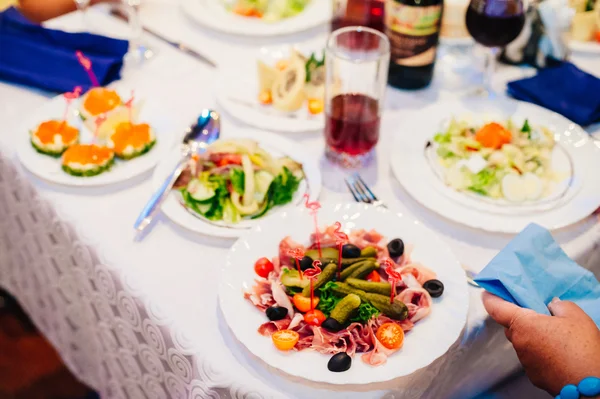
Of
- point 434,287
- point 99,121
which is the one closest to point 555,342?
point 434,287

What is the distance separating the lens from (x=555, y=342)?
90 centimetres

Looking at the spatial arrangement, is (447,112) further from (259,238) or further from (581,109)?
(259,238)

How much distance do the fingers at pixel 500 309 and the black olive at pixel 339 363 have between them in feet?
0.89

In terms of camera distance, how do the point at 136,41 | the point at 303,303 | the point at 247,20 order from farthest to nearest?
1. the point at 247,20
2. the point at 136,41
3. the point at 303,303

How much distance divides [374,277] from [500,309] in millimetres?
211

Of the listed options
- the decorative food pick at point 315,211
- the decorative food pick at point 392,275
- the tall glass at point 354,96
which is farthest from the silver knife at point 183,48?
the decorative food pick at point 392,275

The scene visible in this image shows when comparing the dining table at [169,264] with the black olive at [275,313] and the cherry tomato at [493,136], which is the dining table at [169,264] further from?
the cherry tomato at [493,136]

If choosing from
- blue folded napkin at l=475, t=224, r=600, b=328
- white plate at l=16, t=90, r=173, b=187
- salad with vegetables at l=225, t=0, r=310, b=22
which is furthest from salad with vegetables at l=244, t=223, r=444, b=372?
salad with vegetables at l=225, t=0, r=310, b=22

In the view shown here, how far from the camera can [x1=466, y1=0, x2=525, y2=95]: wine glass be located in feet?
4.59

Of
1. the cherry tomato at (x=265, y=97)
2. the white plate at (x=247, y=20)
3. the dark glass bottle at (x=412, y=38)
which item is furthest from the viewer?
the white plate at (x=247, y=20)

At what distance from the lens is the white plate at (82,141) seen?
125 centimetres

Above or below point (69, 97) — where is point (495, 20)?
above

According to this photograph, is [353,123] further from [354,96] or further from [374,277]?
[374,277]

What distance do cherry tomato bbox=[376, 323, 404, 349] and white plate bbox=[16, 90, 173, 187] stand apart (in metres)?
0.65
